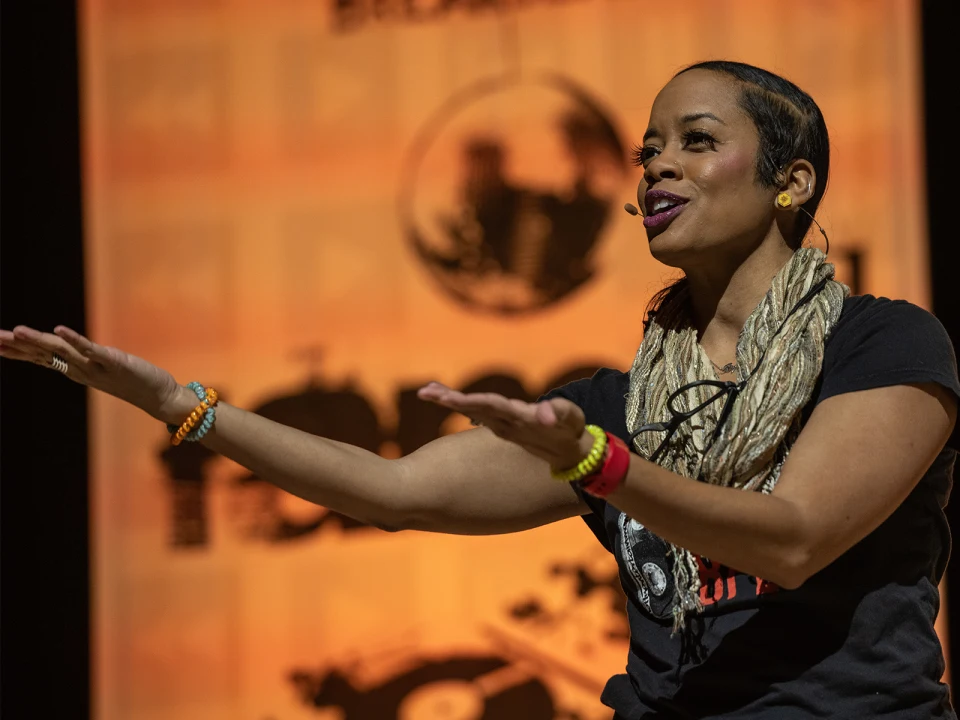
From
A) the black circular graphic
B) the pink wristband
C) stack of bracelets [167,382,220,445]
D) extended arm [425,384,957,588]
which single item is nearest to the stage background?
the black circular graphic

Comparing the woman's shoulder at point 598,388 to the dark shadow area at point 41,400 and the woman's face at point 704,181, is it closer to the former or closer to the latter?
the woman's face at point 704,181

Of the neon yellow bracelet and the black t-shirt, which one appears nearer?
the neon yellow bracelet

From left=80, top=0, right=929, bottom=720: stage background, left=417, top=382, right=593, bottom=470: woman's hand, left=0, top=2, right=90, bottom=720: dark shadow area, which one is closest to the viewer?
left=417, top=382, right=593, bottom=470: woman's hand

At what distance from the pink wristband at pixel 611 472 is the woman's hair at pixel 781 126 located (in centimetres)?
54

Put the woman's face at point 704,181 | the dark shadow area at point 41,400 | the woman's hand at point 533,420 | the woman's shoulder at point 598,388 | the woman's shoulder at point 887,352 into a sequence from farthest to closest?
the dark shadow area at point 41,400, the woman's shoulder at point 598,388, the woman's face at point 704,181, the woman's shoulder at point 887,352, the woman's hand at point 533,420

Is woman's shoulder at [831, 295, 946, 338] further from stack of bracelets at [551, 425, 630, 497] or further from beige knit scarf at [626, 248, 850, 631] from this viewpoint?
stack of bracelets at [551, 425, 630, 497]

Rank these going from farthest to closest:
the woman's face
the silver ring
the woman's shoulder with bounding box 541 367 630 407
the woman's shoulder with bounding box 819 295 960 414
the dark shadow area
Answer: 1. the dark shadow area
2. the woman's shoulder with bounding box 541 367 630 407
3. the woman's face
4. the silver ring
5. the woman's shoulder with bounding box 819 295 960 414

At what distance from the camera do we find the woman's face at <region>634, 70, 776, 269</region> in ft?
4.54

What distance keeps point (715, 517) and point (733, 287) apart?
0.48 metres

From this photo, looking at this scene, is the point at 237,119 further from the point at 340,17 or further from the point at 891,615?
the point at 891,615

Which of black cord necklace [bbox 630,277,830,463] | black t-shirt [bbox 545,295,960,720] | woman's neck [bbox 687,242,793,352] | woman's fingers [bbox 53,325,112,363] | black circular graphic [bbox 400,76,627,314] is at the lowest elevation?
black t-shirt [bbox 545,295,960,720]

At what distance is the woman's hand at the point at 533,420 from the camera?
98 cm

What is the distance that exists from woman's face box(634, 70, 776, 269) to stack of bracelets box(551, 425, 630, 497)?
43 centimetres

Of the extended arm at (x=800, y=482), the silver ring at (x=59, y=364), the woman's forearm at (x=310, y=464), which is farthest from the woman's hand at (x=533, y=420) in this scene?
Result: the silver ring at (x=59, y=364)
